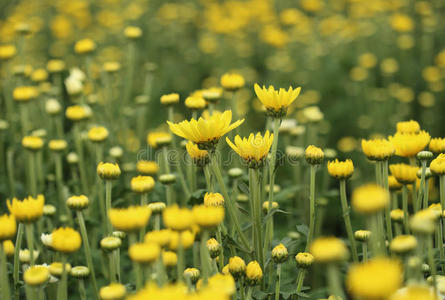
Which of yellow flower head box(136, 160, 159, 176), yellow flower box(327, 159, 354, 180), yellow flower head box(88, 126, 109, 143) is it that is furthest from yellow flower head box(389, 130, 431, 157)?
yellow flower head box(88, 126, 109, 143)

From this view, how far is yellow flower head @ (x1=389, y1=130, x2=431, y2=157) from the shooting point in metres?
1.71

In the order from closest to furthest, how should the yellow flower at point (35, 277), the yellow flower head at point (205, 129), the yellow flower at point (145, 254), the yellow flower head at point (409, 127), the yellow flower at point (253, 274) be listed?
the yellow flower at point (145, 254)
the yellow flower at point (35, 277)
the yellow flower at point (253, 274)
the yellow flower head at point (205, 129)
the yellow flower head at point (409, 127)

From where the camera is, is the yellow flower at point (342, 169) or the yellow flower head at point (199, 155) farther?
the yellow flower head at point (199, 155)

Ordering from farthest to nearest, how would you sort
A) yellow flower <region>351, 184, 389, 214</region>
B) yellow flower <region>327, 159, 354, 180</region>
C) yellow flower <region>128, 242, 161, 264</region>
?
yellow flower <region>327, 159, 354, 180</region>
yellow flower <region>128, 242, 161, 264</region>
yellow flower <region>351, 184, 389, 214</region>

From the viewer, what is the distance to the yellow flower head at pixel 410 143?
171cm

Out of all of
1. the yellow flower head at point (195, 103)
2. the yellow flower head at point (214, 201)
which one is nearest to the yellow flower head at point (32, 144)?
the yellow flower head at point (195, 103)

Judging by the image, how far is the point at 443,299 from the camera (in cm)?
137

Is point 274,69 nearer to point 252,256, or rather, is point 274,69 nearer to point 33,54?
point 33,54

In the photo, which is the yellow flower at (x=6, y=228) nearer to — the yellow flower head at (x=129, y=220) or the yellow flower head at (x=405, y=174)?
the yellow flower head at (x=129, y=220)

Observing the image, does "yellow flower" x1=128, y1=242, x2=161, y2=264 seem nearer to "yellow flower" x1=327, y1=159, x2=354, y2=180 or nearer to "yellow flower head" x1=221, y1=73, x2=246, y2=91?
"yellow flower" x1=327, y1=159, x2=354, y2=180

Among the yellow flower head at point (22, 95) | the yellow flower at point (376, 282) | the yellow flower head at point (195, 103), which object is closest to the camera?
the yellow flower at point (376, 282)

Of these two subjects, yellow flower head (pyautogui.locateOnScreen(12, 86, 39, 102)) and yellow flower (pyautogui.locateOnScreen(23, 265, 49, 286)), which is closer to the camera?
yellow flower (pyautogui.locateOnScreen(23, 265, 49, 286))

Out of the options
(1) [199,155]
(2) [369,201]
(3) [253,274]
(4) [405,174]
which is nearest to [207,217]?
(3) [253,274]

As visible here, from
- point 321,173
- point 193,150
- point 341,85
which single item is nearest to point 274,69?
point 341,85
